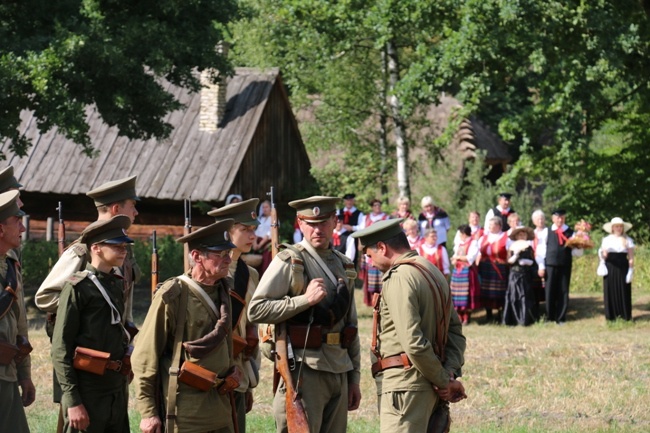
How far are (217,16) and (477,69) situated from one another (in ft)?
17.2

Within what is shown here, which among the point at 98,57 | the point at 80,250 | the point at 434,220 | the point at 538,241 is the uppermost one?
the point at 98,57

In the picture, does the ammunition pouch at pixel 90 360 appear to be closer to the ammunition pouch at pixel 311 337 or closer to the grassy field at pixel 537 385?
the ammunition pouch at pixel 311 337

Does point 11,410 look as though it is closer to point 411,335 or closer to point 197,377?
point 197,377

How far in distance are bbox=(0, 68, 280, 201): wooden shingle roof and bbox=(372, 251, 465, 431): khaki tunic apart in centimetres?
2046

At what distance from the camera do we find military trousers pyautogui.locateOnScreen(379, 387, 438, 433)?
6.80 meters

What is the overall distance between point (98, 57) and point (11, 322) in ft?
41.4

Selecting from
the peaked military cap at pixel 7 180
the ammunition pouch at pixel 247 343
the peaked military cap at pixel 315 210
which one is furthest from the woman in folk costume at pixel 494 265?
the peaked military cap at pixel 7 180

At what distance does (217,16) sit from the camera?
20.7 meters

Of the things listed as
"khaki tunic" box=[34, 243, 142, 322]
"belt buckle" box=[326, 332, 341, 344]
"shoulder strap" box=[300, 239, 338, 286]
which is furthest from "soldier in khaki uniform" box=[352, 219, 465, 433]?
"khaki tunic" box=[34, 243, 142, 322]

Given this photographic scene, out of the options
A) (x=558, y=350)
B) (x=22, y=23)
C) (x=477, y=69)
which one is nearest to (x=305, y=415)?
(x=558, y=350)

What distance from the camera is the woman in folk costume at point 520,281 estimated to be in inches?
704

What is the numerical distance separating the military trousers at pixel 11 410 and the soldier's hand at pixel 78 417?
0.89 ft

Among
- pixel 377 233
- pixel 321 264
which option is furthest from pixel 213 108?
pixel 377 233

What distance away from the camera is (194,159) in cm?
2847
